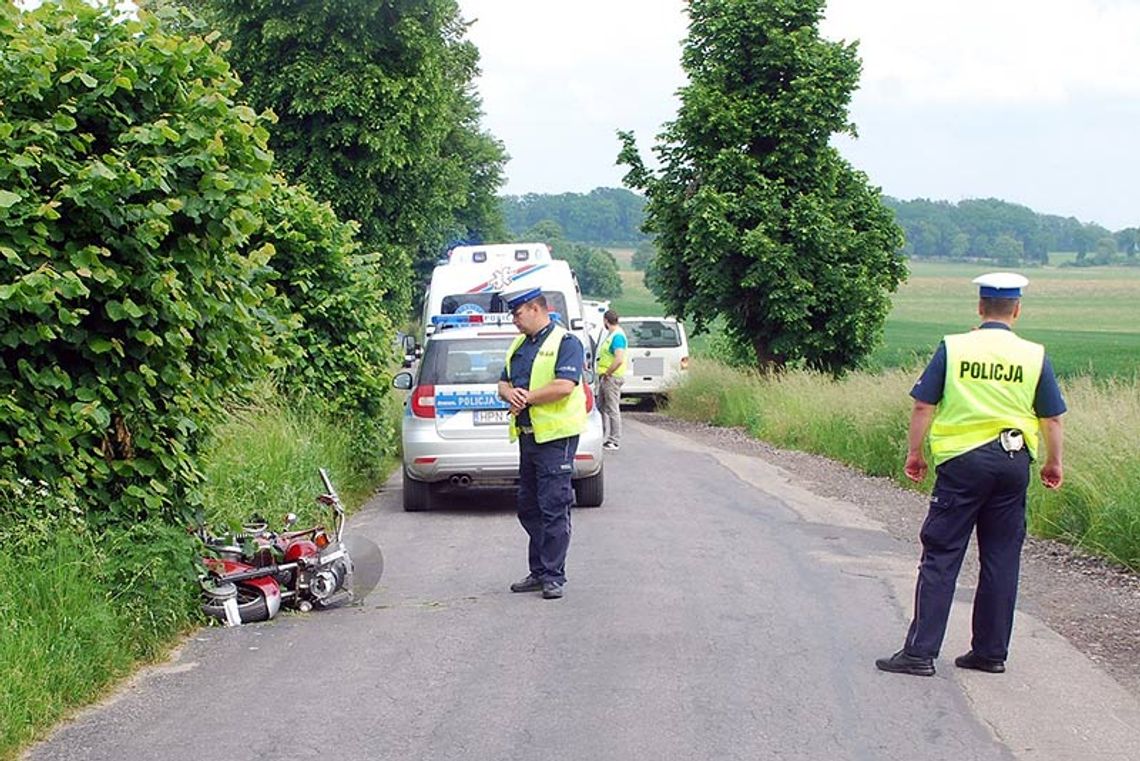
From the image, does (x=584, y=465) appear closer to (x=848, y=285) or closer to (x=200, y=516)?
(x=200, y=516)

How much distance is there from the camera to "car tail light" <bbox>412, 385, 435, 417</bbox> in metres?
13.1

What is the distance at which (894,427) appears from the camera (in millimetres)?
17594

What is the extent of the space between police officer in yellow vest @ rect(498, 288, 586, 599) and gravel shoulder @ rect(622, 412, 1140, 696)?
111 inches

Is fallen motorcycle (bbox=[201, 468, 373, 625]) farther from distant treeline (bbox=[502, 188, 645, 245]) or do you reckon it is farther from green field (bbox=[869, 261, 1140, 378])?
distant treeline (bbox=[502, 188, 645, 245])

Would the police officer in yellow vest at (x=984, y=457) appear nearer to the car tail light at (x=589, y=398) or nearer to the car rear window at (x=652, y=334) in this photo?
the car tail light at (x=589, y=398)

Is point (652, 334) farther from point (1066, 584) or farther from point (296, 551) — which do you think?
point (296, 551)

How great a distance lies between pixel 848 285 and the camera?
27.5m

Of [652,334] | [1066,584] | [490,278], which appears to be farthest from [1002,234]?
[1066,584]

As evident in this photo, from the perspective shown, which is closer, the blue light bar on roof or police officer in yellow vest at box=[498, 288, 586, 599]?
police officer in yellow vest at box=[498, 288, 586, 599]

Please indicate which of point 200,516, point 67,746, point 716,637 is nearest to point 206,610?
point 200,516

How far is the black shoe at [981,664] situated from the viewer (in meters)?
7.25

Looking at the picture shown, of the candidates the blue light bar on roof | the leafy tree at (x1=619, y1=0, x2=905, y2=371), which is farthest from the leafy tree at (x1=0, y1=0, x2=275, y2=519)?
the leafy tree at (x1=619, y1=0, x2=905, y2=371)

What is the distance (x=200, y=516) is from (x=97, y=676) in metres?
1.82

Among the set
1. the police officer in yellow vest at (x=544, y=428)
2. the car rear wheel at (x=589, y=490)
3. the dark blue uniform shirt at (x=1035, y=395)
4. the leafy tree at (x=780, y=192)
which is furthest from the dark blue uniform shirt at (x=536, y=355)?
the leafy tree at (x=780, y=192)
